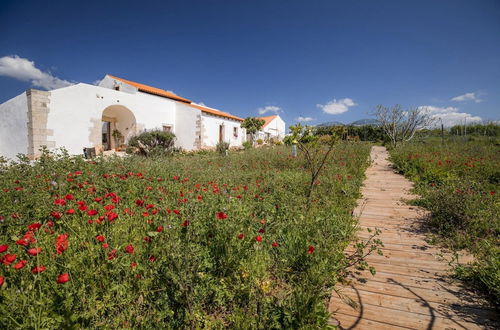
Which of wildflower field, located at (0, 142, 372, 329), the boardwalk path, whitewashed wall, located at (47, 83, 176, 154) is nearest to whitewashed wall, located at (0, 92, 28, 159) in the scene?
whitewashed wall, located at (47, 83, 176, 154)

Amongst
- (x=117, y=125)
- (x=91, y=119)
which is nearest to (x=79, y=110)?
(x=91, y=119)

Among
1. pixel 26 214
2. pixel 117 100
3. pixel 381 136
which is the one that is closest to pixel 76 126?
pixel 117 100

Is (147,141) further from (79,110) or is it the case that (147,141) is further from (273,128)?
(273,128)

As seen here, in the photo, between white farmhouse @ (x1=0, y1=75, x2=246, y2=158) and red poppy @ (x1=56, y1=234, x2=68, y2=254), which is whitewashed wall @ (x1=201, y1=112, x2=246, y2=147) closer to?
white farmhouse @ (x1=0, y1=75, x2=246, y2=158)

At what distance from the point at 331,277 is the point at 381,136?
2553 centimetres

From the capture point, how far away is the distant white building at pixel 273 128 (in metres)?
30.1

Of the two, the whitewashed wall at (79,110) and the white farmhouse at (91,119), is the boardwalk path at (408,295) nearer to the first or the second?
the white farmhouse at (91,119)

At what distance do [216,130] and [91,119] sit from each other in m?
8.72

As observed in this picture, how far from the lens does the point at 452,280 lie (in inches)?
78.1

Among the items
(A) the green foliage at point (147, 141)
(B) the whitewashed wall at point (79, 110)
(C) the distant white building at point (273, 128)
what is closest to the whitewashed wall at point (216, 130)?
(A) the green foliage at point (147, 141)

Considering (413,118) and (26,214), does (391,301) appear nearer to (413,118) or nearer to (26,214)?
(26,214)

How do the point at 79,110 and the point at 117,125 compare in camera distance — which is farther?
the point at 117,125

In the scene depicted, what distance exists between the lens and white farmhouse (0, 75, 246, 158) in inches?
378

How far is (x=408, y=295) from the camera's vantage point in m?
1.84
